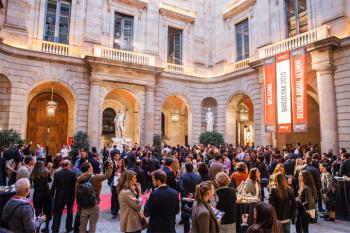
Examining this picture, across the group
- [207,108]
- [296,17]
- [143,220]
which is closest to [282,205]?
[143,220]

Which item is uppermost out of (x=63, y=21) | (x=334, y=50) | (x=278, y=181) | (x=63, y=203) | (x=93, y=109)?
(x=63, y=21)

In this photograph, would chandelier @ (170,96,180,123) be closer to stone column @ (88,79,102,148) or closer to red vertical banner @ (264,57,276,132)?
stone column @ (88,79,102,148)

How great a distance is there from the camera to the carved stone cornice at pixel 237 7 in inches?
765

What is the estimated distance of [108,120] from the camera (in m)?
20.7

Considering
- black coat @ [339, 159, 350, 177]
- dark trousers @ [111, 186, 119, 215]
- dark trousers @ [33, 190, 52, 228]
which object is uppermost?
black coat @ [339, 159, 350, 177]

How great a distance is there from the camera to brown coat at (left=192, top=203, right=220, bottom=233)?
3159 mm

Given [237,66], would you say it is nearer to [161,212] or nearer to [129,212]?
[129,212]

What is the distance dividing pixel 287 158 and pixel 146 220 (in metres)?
6.81

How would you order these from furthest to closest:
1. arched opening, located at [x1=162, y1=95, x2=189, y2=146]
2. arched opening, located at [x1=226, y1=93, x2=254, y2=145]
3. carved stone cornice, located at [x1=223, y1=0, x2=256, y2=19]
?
arched opening, located at [x1=162, y1=95, x2=189, y2=146] → arched opening, located at [x1=226, y1=93, x2=254, y2=145] → carved stone cornice, located at [x1=223, y1=0, x2=256, y2=19]

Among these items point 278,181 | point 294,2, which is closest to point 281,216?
point 278,181

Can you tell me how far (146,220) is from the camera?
4.09 m

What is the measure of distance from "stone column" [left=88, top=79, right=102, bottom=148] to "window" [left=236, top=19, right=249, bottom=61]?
35.1 feet

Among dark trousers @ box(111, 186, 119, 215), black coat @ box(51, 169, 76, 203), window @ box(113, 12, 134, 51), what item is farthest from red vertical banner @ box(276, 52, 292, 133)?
black coat @ box(51, 169, 76, 203)

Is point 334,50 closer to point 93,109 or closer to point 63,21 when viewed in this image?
point 93,109
